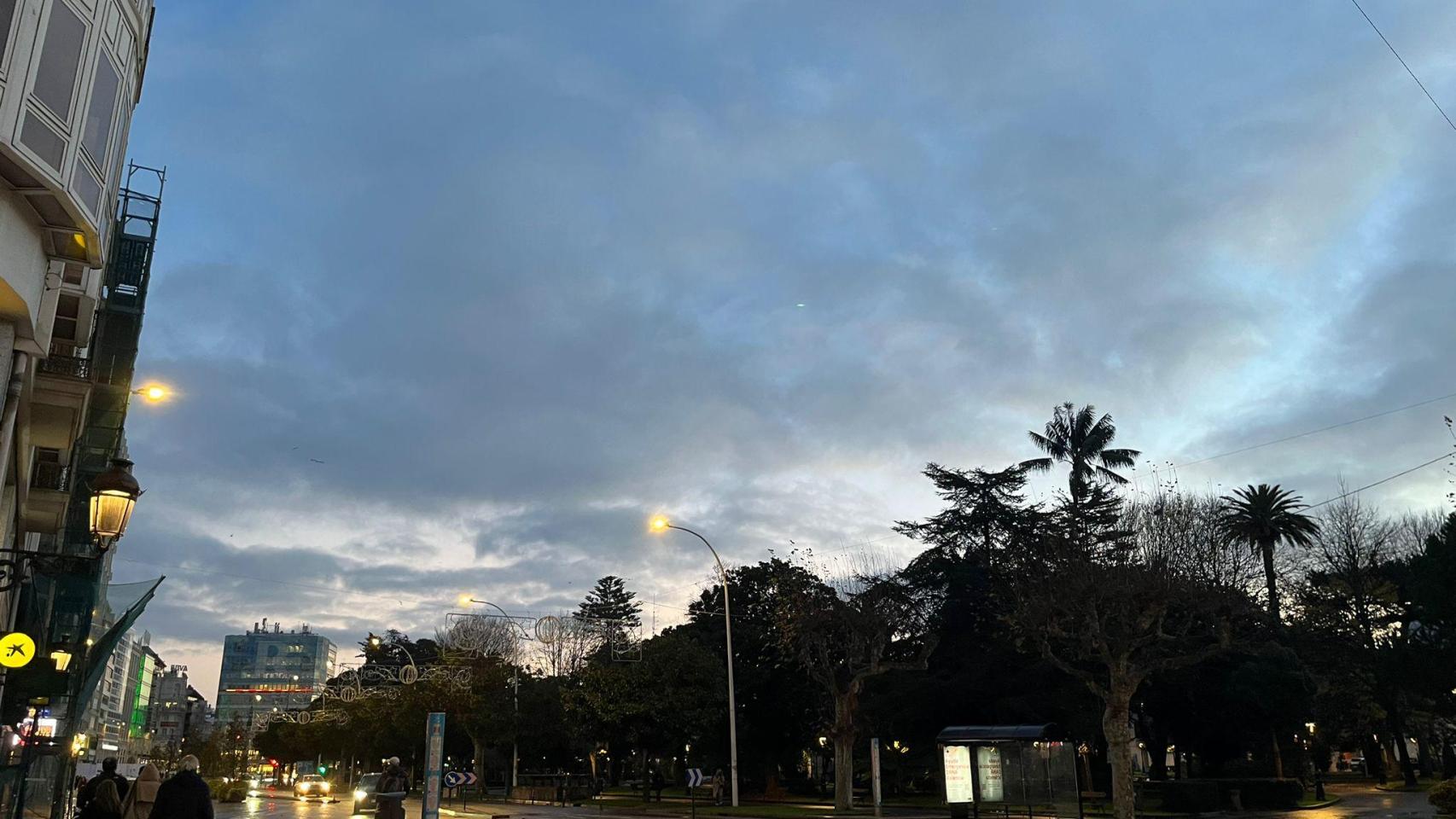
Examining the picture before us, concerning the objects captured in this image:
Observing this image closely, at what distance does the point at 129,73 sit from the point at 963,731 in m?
24.3

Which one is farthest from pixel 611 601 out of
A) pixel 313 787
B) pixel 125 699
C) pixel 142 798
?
pixel 125 699

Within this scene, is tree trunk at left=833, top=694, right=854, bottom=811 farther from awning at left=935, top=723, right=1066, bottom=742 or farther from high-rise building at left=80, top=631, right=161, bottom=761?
high-rise building at left=80, top=631, right=161, bottom=761

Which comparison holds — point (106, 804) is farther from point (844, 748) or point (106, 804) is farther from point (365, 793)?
point (365, 793)

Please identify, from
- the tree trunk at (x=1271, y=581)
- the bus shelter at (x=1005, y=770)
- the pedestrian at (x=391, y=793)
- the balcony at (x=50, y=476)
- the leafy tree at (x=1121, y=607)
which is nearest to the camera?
the balcony at (x=50, y=476)

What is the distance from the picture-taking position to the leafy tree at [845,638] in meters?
36.7

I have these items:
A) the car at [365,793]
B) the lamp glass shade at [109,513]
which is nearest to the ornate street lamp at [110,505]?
the lamp glass shade at [109,513]

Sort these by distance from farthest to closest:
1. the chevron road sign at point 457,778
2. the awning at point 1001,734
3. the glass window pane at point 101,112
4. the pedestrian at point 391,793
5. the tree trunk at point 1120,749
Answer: the tree trunk at point 1120,749 < the awning at point 1001,734 < the chevron road sign at point 457,778 < the pedestrian at point 391,793 < the glass window pane at point 101,112

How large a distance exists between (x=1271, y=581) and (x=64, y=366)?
5374 centimetres

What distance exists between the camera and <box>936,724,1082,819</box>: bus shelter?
27141mm

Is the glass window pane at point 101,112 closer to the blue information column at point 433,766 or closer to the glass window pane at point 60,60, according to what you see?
the glass window pane at point 60,60

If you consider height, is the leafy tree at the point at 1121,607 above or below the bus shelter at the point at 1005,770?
above

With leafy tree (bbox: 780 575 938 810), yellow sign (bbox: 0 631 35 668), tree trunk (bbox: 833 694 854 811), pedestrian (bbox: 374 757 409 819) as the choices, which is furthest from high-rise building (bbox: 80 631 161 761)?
yellow sign (bbox: 0 631 35 668)

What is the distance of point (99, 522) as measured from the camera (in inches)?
392

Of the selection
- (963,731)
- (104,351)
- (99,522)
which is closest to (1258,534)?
(963,731)
